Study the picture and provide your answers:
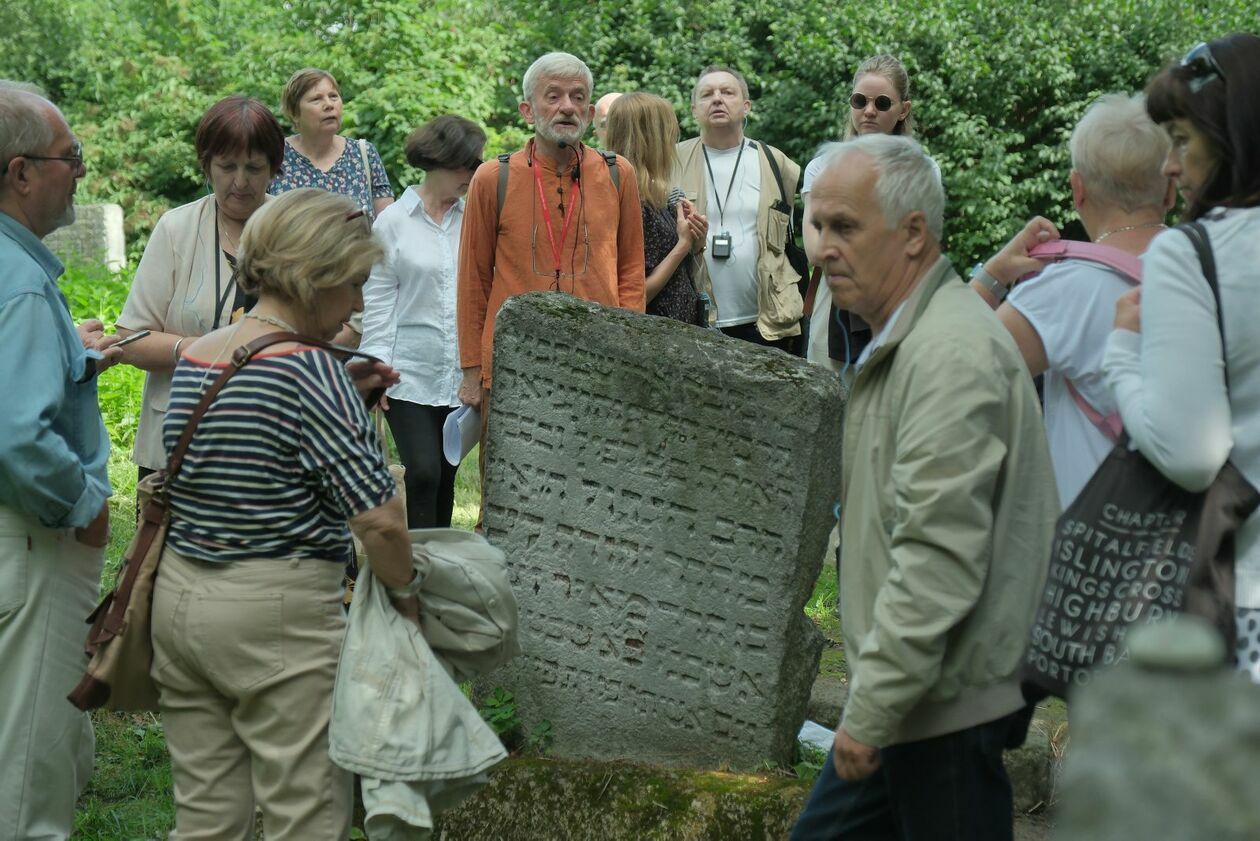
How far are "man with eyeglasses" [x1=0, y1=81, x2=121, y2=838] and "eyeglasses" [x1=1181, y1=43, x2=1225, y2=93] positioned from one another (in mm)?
2491

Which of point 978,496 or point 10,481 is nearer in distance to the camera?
point 978,496

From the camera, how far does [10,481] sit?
3.35 meters

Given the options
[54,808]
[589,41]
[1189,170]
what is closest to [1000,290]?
[1189,170]

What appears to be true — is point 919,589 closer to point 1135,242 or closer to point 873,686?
point 873,686

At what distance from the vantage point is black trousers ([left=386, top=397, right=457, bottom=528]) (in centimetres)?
589

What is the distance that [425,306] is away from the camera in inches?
243

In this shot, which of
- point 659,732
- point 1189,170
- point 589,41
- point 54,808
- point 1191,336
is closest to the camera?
point 1191,336

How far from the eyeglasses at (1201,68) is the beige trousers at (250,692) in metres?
1.95

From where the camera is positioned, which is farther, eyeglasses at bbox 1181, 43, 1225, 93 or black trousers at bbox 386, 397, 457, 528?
black trousers at bbox 386, 397, 457, 528

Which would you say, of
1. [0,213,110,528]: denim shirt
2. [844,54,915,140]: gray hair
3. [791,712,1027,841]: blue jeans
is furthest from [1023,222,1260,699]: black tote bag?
[844,54,915,140]: gray hair

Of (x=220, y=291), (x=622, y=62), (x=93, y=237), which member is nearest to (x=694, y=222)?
(x=220, y=291)

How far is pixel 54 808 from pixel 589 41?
47.3 ft

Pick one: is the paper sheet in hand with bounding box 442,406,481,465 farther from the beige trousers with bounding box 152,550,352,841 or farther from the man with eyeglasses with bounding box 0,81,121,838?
the beige trousers with bounding box 152,550,352,841

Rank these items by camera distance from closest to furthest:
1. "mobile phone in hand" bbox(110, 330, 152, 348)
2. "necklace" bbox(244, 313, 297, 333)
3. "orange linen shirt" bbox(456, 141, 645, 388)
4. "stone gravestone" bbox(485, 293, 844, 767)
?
1. "necklace" bbox(244, 313, 297, 333)
2. "mobile phone in hand" bbox(110, 330, 152, 348)
3. "stone gravestone" bbox(485, 293, 844, 767)
4. "orange linen shirt" bbox(456, 141, 645, 388)
